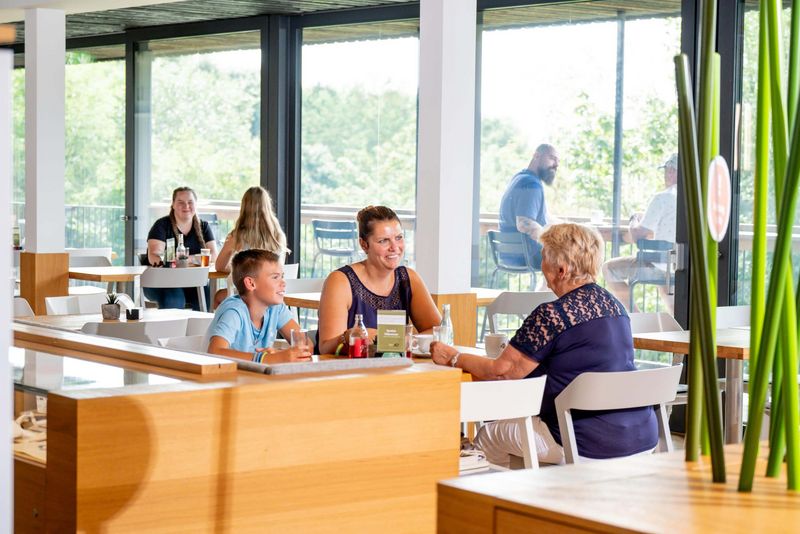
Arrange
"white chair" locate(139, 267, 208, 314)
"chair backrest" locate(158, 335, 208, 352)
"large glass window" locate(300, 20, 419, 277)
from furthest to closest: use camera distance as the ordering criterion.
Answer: "large glass window" locate(300, 20, 419, 277) < "white chair" locate(139, 267, 208, 314) < "chair backrest" locate(158, 335, 208, 352)

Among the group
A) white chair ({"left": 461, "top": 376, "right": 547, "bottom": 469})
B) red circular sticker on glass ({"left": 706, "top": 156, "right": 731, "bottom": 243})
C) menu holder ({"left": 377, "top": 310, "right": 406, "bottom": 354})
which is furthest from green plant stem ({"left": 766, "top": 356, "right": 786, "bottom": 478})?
menu holder ({"left": 377, "top": 310, "right": 406, "bottom": 354})

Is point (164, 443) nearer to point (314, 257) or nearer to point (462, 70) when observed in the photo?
point (462, 70)

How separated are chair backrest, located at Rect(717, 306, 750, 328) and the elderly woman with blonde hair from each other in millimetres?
1793

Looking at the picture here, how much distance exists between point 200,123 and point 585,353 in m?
6.69

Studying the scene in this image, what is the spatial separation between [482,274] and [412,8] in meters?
2.02

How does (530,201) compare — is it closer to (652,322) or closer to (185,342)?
(652,322)

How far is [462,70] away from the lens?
20.7ft

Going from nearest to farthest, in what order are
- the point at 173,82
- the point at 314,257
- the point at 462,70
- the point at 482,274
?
the point at 462,70 < the point at 482,274 < the point at 314,257 < the point at 173,82

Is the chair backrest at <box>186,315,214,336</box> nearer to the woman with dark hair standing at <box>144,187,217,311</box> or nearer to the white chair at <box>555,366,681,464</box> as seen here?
the white chair at <box>555,366,681,464</box>

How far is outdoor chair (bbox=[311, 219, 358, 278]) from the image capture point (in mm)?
9172

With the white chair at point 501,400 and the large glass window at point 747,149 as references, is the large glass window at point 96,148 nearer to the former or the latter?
the large glass window at point 747,149

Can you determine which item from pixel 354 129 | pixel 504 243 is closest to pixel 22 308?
pixel 504 243

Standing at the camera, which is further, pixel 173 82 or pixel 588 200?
pixel 173 82

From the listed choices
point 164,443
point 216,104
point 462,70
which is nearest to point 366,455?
point 164,443
